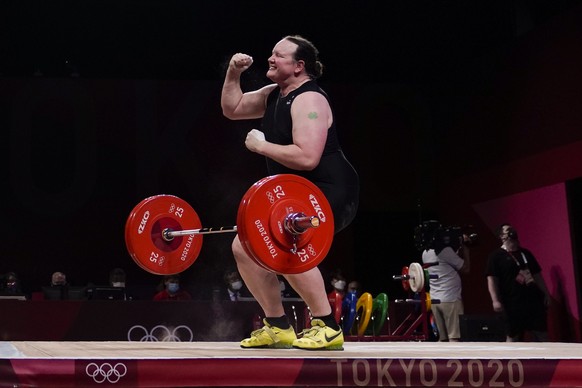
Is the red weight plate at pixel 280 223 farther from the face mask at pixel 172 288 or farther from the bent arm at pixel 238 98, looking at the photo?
the face mask at pixel 172 288

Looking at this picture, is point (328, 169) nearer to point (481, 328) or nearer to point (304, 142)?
point (304, 142)

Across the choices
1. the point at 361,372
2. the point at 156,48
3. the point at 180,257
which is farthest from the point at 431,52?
the point at 361,372

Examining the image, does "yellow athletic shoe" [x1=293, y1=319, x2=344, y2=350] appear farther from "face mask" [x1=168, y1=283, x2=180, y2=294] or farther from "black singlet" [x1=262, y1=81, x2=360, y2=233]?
"face mask" [x1=168, y1=283, x2=180, y2=294]

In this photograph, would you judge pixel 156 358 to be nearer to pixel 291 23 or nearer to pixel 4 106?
pixel 291 23

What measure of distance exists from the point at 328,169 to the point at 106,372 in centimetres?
134

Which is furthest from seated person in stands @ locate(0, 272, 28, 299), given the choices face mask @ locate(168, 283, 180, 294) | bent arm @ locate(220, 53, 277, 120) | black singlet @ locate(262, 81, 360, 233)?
black singlet @ locate(262, 81, 360, 233)

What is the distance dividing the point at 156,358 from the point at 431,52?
10545 millimetres

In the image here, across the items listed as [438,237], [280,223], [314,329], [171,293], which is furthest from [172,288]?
[280,223]

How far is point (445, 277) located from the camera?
335 inches

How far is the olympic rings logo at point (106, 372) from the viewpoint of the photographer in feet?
8.86

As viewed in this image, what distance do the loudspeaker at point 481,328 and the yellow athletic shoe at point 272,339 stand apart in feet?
15.9

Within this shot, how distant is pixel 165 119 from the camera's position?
13.1 meters

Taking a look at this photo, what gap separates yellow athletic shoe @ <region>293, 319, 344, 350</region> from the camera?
342cm

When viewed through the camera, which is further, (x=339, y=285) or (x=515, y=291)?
(x=339, y=285)
